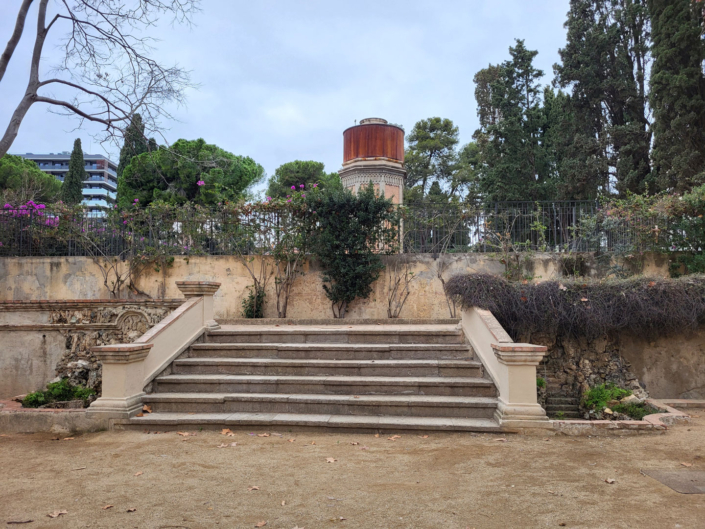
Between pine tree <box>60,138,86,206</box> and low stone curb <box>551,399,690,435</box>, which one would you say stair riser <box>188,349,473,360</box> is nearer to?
low stone curb <box>551,399,690,435</box>

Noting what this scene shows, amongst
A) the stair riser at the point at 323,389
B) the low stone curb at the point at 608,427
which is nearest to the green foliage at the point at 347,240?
the stair riser at the point at 323,389

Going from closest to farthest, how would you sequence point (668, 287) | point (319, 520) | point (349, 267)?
point (319, 520)
point (668, 287)
point (349, 267)

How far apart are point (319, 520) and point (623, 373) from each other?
5.79m

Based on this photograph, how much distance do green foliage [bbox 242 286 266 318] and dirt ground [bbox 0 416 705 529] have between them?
466 cm

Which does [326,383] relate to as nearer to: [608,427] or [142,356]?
[142,356]

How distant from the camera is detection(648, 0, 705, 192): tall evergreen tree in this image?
13727mm

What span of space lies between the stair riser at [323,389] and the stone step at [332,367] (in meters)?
0.31

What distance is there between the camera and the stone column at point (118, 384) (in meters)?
5.36

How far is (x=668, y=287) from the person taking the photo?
6.75 meters

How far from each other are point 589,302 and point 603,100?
1398cm

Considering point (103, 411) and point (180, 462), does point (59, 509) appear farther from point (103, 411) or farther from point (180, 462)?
point (103, 411)

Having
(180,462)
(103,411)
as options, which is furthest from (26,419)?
(180,462)

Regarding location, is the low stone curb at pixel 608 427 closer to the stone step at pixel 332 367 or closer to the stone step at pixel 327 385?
the stone step at pixel 327 385

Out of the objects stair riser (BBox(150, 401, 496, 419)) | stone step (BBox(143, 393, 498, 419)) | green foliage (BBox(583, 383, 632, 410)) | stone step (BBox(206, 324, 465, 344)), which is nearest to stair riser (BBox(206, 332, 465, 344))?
stone step (BBox(206, 324, 465, 344))
